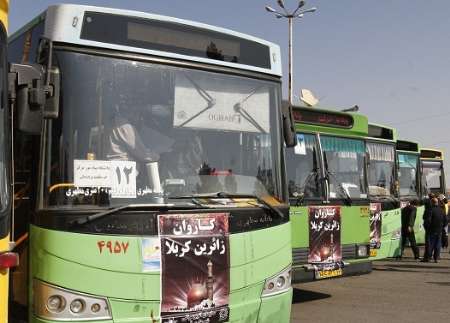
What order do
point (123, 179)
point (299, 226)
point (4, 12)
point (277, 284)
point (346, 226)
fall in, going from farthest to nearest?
1. point (346, 226)
2. point (299, 226)
3. point (277, 284)
4. point (123, 179)
5. point (4, 12)

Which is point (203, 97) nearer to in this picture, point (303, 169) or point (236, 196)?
point (236, 196)

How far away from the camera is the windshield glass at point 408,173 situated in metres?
15.6

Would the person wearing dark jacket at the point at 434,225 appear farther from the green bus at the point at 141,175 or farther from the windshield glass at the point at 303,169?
the green bus at the point at 141,175

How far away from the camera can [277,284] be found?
5445 mm

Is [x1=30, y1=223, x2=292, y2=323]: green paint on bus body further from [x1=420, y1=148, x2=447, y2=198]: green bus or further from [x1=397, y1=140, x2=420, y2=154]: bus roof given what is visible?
[x1=420, y1=148, x2=447, y2=198]: green bus

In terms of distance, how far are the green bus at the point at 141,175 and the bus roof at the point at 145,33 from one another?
0.01 m

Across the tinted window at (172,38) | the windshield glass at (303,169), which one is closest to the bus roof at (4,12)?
the tinted window at (172,38)

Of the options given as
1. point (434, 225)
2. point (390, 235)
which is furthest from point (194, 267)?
point (434, 225)

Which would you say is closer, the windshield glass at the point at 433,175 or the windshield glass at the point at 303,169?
the windshield glass at the point at 303,169

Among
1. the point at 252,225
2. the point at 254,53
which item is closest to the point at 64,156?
the point at 252,225

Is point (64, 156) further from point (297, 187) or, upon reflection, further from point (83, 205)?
point (297, 187)

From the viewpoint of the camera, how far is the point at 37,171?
436cm

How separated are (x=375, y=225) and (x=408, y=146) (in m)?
5.20

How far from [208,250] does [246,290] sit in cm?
57
